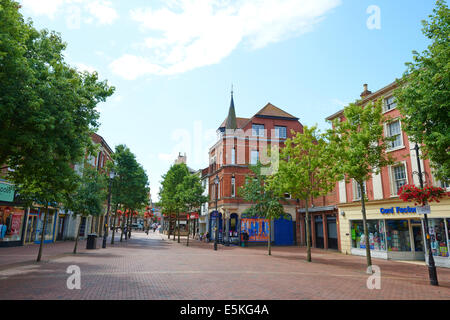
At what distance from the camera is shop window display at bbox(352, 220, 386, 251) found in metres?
20.8

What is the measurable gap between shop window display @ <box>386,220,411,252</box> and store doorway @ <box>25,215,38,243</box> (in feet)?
95.1

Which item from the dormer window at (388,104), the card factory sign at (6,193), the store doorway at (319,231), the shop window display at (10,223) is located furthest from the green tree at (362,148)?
the shop window display at (10,223)

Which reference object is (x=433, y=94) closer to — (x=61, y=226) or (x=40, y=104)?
(x=40, y=104)

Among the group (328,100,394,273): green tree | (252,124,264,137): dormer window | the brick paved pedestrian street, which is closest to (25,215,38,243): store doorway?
the brick paved pedestrian street

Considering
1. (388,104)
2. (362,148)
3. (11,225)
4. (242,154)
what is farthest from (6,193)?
(388,104)

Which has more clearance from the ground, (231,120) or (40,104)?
(231,120)

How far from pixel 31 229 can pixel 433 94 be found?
29.9m

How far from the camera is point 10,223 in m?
22.2

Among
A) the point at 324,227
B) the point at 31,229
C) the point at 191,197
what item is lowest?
the point at 31,229

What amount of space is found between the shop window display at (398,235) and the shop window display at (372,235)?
432 mm

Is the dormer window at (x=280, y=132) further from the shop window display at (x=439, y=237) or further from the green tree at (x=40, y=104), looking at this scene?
the green tree at (x=40, y=104)

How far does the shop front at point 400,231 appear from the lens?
1683 cm

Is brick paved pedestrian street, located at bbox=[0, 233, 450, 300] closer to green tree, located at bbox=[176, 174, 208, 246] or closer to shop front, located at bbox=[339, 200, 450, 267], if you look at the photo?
shop front, located at bbox=[339, 200, 450, 267]
